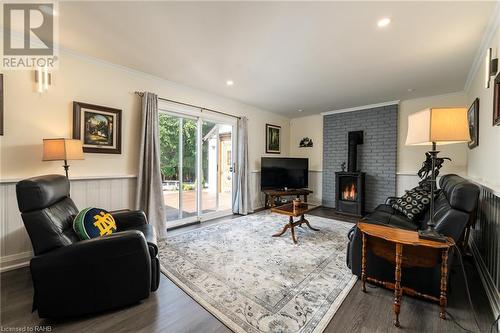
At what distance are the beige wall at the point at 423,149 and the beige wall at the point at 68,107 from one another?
465 cm

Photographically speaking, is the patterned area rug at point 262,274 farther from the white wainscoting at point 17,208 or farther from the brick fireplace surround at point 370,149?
the brick fireplace surround at point 370,149

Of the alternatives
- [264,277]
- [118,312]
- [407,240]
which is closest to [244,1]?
[407,240]

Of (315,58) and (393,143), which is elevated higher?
(315,58)

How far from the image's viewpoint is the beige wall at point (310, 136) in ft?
19.8

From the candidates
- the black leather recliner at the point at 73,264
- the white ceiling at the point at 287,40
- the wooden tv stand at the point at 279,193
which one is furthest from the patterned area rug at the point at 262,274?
the white ceiling at the point at 287,40

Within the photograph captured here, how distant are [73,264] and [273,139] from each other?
5.09 metres

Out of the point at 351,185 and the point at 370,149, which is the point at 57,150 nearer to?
the point at 351,185

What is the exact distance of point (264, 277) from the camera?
2271mm

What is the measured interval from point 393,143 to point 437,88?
1.28m

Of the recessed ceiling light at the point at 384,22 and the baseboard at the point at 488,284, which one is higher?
the recessed ceiling light at the point at 384,22

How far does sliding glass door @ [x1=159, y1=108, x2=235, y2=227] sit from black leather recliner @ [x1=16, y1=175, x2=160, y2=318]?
2.12 metres

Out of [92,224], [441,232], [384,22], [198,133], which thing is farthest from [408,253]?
[198,133]

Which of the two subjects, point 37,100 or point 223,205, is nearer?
point 37,100

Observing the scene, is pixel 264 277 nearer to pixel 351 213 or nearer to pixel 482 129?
pixel 482 129
